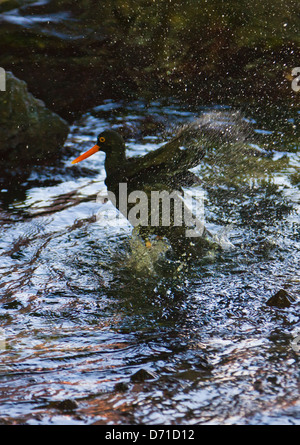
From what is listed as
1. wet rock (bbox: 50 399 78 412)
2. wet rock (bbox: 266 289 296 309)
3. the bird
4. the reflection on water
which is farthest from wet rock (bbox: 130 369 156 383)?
the bird

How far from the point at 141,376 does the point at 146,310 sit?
895 millimetres

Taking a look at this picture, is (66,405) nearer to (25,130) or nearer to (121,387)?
(121,387)

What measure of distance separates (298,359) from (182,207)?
5.90 feet

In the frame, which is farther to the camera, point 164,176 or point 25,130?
point 25,130

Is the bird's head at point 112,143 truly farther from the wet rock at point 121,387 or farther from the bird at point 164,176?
the wet rock at point 121,387

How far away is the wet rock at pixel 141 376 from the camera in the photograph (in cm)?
288

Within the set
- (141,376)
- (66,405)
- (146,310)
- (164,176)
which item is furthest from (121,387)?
(164,176)

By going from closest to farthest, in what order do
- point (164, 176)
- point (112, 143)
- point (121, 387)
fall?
point (121, 387), point (164, 176), point (112, 143)

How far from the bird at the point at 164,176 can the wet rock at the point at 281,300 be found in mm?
1047

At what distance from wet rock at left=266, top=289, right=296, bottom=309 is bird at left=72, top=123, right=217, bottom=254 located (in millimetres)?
1047

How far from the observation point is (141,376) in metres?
2.89

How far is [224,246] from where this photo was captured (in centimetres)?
467

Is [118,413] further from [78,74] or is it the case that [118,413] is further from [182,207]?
[78,74]

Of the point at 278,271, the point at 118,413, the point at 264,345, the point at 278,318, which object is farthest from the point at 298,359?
the point at 278,271
